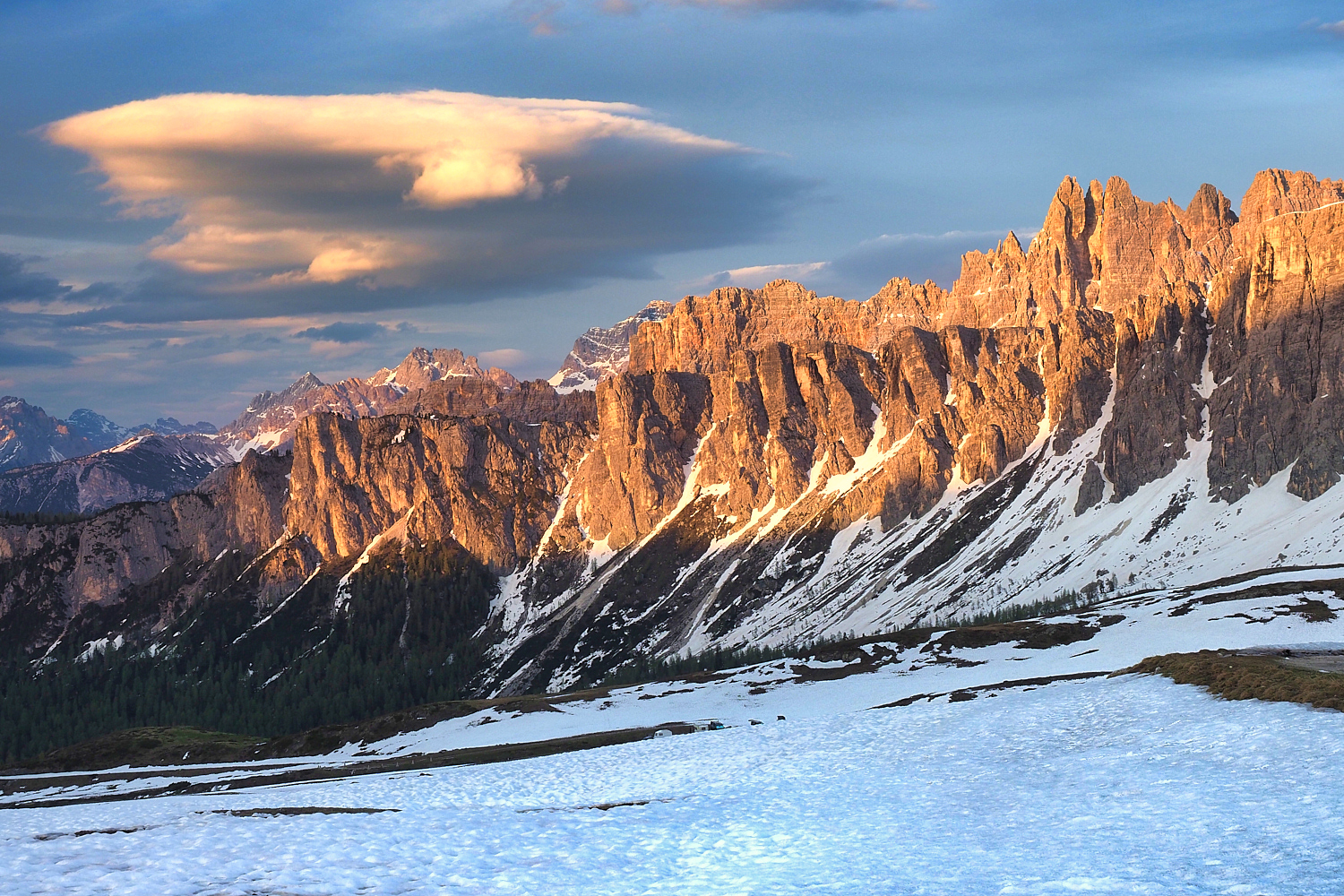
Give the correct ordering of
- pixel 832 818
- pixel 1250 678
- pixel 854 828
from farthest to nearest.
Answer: pixel 1250 678
pixel 832 818
pixel 854 828

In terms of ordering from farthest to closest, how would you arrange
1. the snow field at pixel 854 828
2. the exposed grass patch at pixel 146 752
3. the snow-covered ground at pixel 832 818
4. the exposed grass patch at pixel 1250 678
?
the exposed grass patch at pixel 146 752
the exposed grass patch at pixel 1250 678
the snow-covered ground at pixel 832 818
the snow field at pixel 854 828

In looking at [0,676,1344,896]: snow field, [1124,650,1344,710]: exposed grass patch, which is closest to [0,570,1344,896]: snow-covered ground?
[0,676,1344,896]: snow field

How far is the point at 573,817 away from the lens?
35.4 m

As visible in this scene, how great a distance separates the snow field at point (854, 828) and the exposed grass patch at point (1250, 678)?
174 centimetres

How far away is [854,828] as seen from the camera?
32.2m

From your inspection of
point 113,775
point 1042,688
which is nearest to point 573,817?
point 1042,688

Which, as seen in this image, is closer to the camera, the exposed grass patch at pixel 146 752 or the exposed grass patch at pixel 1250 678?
the exposed grass patch at pixel 1250 678

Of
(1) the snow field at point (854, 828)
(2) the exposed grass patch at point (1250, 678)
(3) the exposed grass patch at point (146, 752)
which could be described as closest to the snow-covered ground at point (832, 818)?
(1) the snow field at point (854, 828)

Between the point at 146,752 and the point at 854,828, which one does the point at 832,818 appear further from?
the point at 146,752

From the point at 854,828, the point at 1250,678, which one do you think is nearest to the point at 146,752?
the point at 1250,678

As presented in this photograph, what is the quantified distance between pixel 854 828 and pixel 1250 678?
1115 inches

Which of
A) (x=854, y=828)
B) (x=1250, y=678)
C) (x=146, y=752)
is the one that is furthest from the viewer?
(x=146, y=752)

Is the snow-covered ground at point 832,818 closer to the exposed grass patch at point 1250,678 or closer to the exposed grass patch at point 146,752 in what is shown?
the exposed grass patch at point 1250,678

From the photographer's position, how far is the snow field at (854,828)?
2612 centimetres
